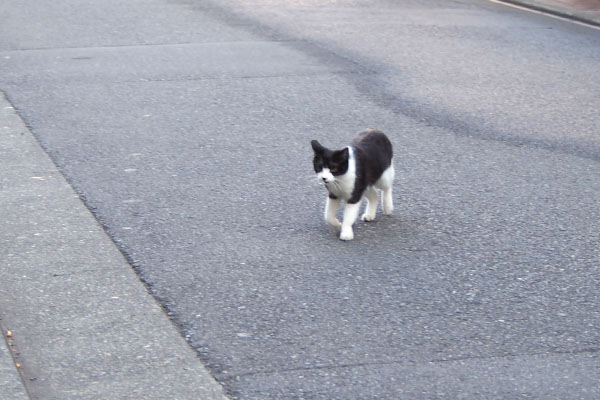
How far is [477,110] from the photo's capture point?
8281mm

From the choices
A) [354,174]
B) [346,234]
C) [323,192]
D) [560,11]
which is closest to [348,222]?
[346,234]

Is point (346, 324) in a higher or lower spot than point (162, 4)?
higher

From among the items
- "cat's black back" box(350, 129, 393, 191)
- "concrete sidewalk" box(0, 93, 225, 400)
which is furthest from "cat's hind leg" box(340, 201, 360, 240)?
"concrete sidewalk" box(0, 93, 225, 400)

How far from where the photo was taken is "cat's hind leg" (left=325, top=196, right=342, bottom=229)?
532 cm

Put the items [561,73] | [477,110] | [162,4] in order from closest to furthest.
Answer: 1. [477,110]
2. [561,73]
3. [162,4]

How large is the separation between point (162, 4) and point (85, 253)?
9.28 metres

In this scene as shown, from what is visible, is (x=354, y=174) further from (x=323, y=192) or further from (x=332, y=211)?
(x=323, y=192)

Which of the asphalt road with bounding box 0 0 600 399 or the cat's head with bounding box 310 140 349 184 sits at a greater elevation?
the cat's head with bounding box 310 140 349 184

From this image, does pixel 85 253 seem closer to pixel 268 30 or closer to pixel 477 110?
pixel 477 110

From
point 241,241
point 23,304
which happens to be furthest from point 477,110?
point 23,304

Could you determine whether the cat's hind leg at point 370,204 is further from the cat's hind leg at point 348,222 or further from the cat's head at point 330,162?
the cat's head at point 330,162

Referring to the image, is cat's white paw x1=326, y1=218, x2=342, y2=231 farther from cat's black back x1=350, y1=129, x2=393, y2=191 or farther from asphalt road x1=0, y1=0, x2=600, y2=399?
cat's black back x1=350, y1=129, x2=393, y2=191

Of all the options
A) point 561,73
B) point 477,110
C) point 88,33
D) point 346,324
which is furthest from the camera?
point 88,33

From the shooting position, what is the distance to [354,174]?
5.15 m
